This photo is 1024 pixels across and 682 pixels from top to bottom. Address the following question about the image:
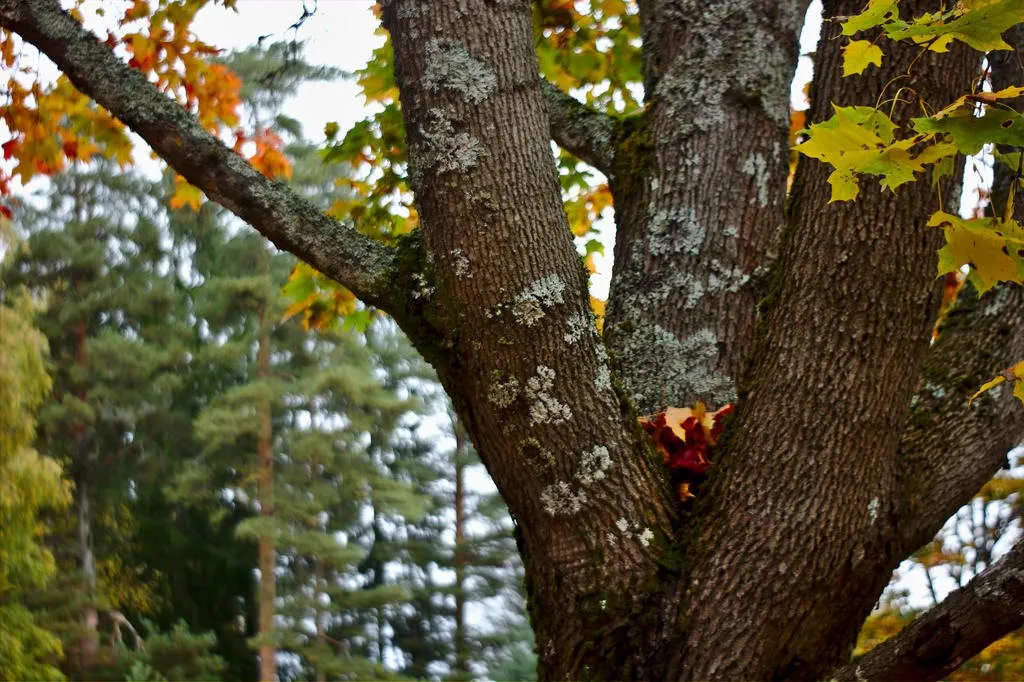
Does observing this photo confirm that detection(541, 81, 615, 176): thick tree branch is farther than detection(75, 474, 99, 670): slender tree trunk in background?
No

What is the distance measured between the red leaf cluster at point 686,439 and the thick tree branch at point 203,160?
600 mm

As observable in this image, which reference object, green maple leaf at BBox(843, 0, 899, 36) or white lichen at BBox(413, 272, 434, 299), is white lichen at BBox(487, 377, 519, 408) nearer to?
white lichen at BBox(413, 272, 434, 299)

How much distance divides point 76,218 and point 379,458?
7191 mm

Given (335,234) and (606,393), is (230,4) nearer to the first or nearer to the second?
(335,234)

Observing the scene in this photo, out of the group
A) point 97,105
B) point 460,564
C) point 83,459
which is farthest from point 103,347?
point 97,105

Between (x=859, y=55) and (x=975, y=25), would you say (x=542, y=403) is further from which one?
(x=975, y=25)

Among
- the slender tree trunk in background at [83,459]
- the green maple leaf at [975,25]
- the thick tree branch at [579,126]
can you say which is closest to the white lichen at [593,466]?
the green maple leaf at [975,25]

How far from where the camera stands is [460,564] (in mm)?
17656

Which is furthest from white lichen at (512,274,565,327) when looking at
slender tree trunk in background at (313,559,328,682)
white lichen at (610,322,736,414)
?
slender tree trunk in background at (313,559,328,682)

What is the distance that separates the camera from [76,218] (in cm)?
1919

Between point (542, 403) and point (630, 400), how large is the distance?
224 mm

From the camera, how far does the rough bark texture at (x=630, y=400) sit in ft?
5.97

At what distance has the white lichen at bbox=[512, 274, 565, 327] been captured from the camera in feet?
6.15

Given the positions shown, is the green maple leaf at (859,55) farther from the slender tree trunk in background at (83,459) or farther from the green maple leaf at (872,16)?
the slender tree trunk in background at (83,459)
